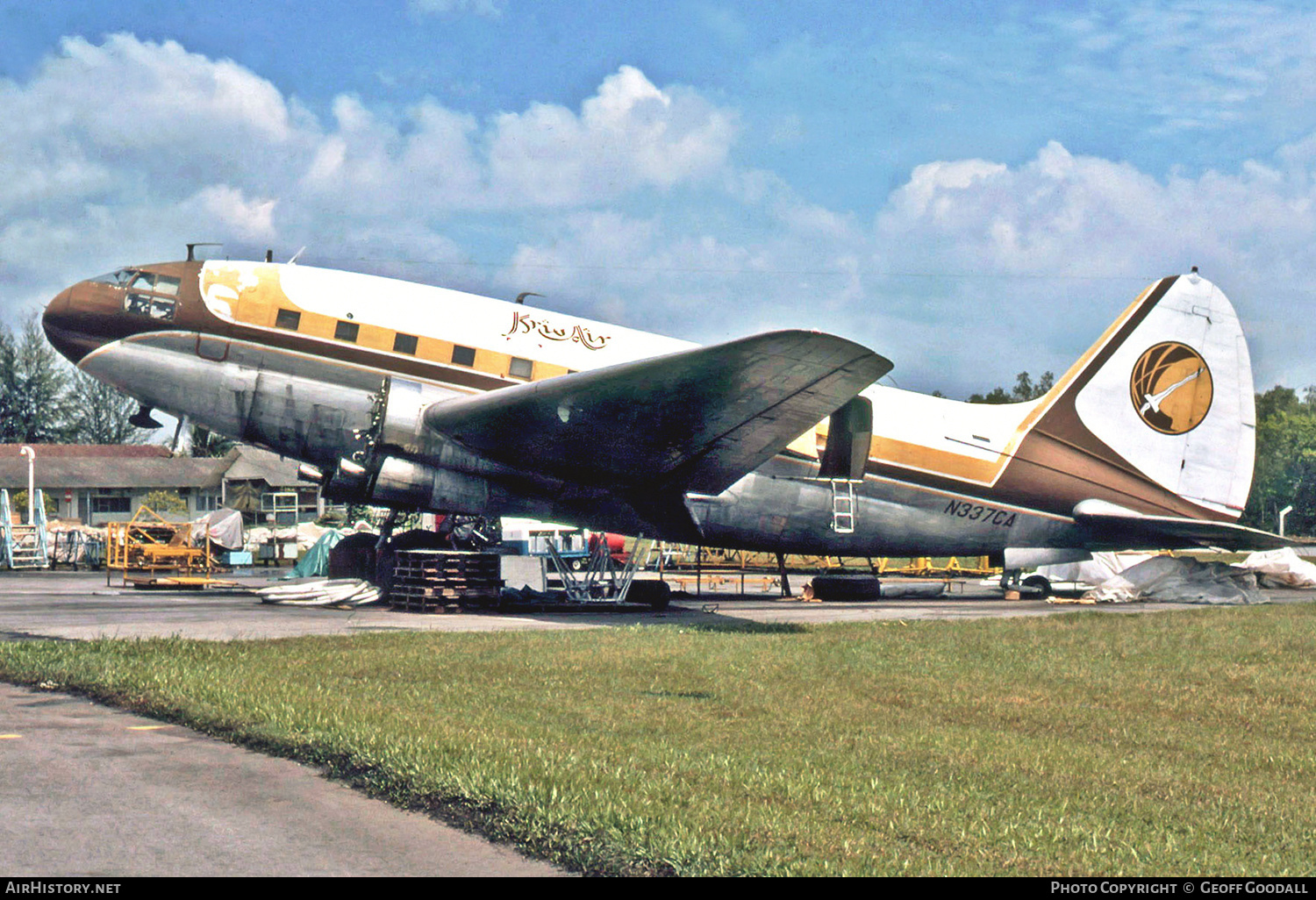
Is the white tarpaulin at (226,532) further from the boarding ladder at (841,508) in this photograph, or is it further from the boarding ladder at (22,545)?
the boarding ladder at (841,508)

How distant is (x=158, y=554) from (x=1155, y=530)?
26.5 meters

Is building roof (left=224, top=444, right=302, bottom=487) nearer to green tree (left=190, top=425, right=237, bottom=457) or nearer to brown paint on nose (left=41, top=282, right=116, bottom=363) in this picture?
green tree (left=190, top=425, right=237, bottom=457)

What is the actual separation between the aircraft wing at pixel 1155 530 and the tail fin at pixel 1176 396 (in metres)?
0.97

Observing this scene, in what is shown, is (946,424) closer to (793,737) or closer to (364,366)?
(364,366)

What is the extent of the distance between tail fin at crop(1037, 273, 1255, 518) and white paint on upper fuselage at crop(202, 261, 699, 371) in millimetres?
10869

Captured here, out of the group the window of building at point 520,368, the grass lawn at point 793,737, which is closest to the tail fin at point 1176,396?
the grass lawn at point 793,737

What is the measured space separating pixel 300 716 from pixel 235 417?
44.7 ft

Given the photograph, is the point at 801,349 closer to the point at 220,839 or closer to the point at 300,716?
the point at 300,716

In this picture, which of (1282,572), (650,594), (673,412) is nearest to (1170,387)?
(1282,572)

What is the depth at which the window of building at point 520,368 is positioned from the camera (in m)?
21.7

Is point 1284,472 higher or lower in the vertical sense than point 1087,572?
higher

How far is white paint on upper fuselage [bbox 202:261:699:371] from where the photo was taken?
2125 cm

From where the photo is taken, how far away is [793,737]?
9148mm

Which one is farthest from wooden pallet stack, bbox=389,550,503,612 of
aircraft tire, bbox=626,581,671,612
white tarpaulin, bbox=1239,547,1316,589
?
white tarpaulin, bbox=1239,547,1316,589
